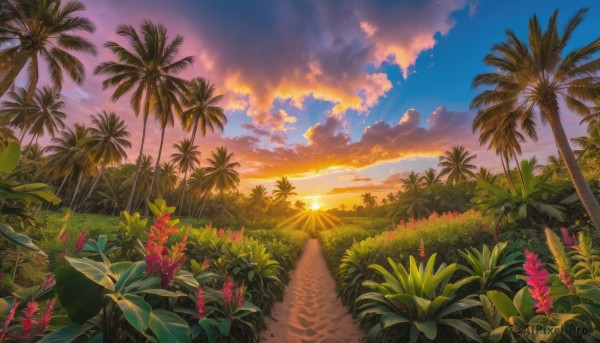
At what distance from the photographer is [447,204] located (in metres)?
27.1


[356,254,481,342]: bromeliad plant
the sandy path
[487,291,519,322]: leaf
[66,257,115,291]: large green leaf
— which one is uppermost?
[66,257,115,291]: large green leaf

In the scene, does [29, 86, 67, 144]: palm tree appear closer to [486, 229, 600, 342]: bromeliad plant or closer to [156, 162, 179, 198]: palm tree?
[156, 162, 179, 198]: palm tree

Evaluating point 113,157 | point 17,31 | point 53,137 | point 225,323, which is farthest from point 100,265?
point 53,137

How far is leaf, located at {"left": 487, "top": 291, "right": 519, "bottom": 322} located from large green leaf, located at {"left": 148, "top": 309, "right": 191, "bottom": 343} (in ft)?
8.79

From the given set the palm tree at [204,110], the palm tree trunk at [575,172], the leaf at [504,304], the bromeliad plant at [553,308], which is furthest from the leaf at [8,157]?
the palm tree at [204,110]

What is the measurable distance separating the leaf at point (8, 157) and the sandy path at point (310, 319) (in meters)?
4.03

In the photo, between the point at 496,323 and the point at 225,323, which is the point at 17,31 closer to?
the point at 225,323

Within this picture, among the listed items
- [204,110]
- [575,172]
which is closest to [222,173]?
[204,110]

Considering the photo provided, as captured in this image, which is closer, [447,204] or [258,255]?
[258,255]

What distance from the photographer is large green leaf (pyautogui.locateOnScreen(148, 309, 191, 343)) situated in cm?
184

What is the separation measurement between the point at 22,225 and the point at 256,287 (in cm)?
375

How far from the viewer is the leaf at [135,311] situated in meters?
1.62

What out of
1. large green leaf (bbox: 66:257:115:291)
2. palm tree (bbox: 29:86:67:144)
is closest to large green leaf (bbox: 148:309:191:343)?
large green leaf (bbox: 66:257:115:291)

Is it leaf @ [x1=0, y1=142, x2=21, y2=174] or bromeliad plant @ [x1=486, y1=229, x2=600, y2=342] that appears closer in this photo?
bromeliad plant @ [x1=486, y1=229, x2=600, y2=342]
